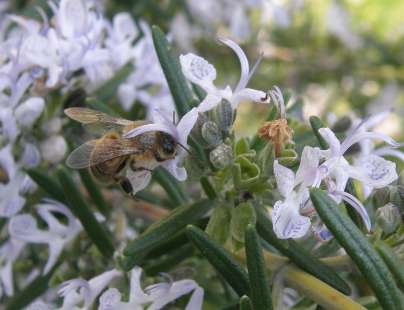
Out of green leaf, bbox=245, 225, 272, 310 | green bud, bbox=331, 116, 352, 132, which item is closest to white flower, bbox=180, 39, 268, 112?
green leaf, bbox=245, 225, 272, 310

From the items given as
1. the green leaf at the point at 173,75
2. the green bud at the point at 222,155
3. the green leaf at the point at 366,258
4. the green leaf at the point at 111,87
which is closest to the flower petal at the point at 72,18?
the green leaf at the point at 111,87

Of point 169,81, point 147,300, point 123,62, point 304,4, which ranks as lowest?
point 304,4

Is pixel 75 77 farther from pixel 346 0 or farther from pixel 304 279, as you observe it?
pixel 346 0

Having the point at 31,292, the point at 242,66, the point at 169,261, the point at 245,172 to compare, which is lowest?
the point at 31,292

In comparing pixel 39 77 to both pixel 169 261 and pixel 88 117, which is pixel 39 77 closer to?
pixel 88 117

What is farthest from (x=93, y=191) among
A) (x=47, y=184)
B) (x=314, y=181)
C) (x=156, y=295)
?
(x=314, y=181)

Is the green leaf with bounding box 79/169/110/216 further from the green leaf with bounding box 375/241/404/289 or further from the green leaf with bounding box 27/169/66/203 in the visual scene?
the green leaf with bounding box 375/241/404/289

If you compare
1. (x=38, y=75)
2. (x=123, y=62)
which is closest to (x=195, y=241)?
(x=38, y=75)
